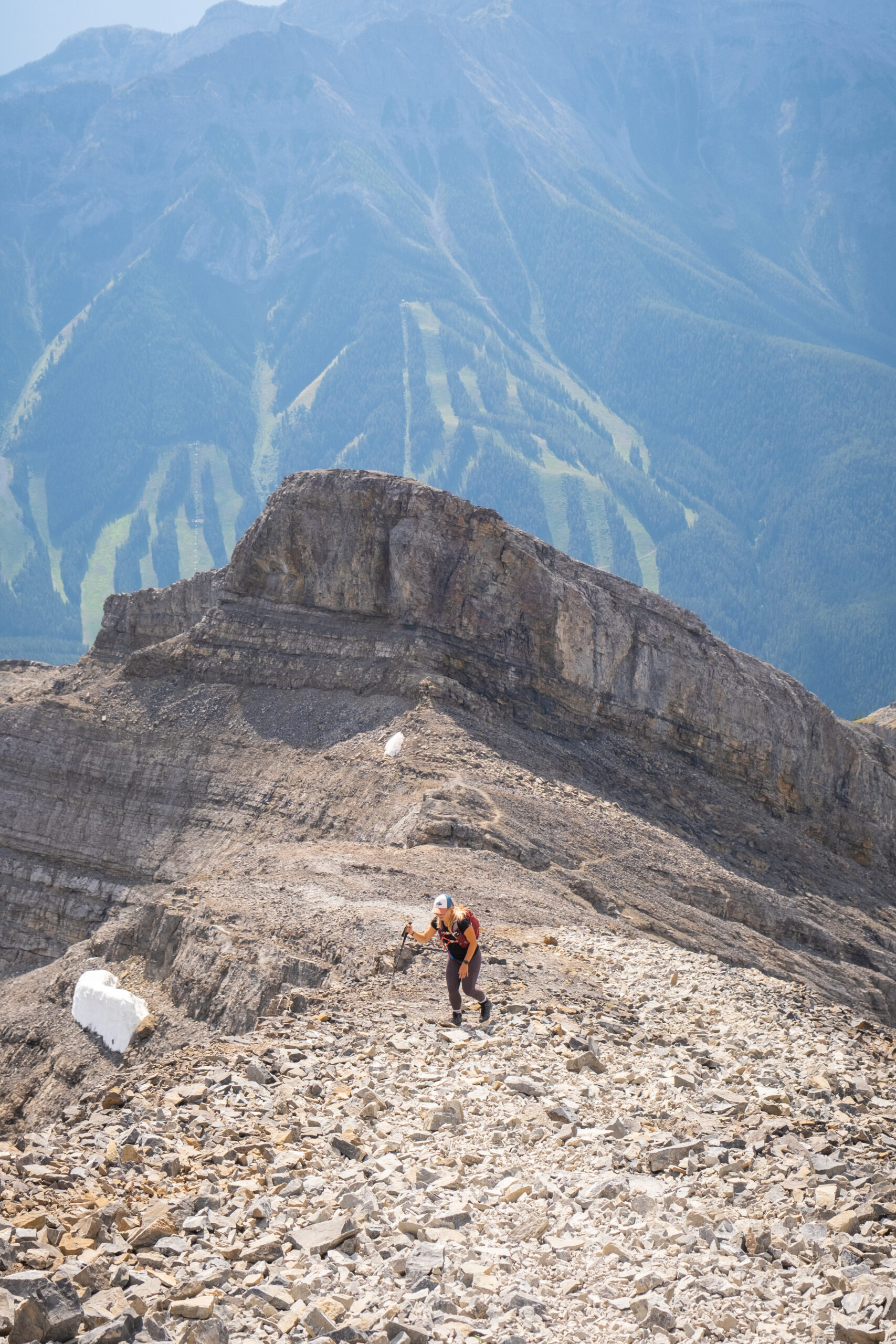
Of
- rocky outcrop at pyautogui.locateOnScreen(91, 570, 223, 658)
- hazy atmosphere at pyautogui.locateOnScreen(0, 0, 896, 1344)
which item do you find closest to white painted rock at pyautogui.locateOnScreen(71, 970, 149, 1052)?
hazy atmosphere at pyautogui.locateOnScreen(0, 0, 896, 1344)

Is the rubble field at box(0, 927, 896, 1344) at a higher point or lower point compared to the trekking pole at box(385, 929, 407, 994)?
lower

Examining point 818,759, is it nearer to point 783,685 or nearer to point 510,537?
point 783,685

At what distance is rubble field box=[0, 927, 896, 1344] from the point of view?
8.67 metres

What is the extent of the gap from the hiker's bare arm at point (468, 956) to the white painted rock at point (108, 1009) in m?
6.79

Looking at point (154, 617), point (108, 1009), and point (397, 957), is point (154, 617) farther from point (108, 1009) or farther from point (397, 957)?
point (397, 957)

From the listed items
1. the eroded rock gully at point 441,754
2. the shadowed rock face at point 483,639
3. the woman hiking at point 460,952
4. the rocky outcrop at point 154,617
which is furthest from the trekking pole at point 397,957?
the rocky outcrop at point 154,617

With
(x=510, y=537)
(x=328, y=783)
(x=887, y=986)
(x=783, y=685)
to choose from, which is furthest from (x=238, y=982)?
(x=783, y=685)

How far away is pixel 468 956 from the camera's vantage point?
1589 centimetres

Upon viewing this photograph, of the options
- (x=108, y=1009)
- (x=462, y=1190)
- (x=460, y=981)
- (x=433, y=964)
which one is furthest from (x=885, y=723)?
(x=462, y=1190)

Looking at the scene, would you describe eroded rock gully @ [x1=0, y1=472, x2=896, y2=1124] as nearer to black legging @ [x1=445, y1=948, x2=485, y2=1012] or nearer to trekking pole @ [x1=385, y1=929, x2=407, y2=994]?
trekking pole @ [x1=385, y1=929, x2=407, y2=994]

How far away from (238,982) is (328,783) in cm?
1392

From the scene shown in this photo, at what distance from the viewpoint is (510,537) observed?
39094mm

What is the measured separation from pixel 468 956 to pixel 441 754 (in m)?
16.4

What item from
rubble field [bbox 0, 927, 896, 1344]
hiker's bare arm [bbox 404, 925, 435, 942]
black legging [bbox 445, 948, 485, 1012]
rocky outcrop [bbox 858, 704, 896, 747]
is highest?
rocky outcrop [bbox 858, 704, 896, 747]
